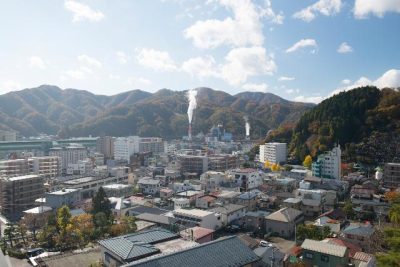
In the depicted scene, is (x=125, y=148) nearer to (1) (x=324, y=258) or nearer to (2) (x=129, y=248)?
(2) (x=129, y=248)

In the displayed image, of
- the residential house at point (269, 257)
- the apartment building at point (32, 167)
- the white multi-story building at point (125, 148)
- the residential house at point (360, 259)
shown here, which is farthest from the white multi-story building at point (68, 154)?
the residential house at point (360, 259)

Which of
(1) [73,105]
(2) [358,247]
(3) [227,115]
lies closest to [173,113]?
(3) [227,115]

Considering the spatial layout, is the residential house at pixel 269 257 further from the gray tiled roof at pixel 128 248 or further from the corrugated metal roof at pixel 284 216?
the corrugated metal roof at pixel 284 216

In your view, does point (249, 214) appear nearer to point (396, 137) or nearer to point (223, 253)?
point (223, 253)

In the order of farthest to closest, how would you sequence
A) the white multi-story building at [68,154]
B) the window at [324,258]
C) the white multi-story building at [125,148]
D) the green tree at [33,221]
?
1. the white multi-story building at [125,148]
2. the white multi-story building at [68,154]
3. the green tree at [33,221]
4. the window at [324,258]

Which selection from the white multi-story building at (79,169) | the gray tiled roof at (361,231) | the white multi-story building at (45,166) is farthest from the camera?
the white multi-story building at (79,169)

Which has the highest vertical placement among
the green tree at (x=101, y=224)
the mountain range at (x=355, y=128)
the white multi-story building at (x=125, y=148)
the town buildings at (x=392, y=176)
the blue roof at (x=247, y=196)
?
the mountain range at (x=355, y=128)

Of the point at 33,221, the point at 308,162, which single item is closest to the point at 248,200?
the point at 33,221
